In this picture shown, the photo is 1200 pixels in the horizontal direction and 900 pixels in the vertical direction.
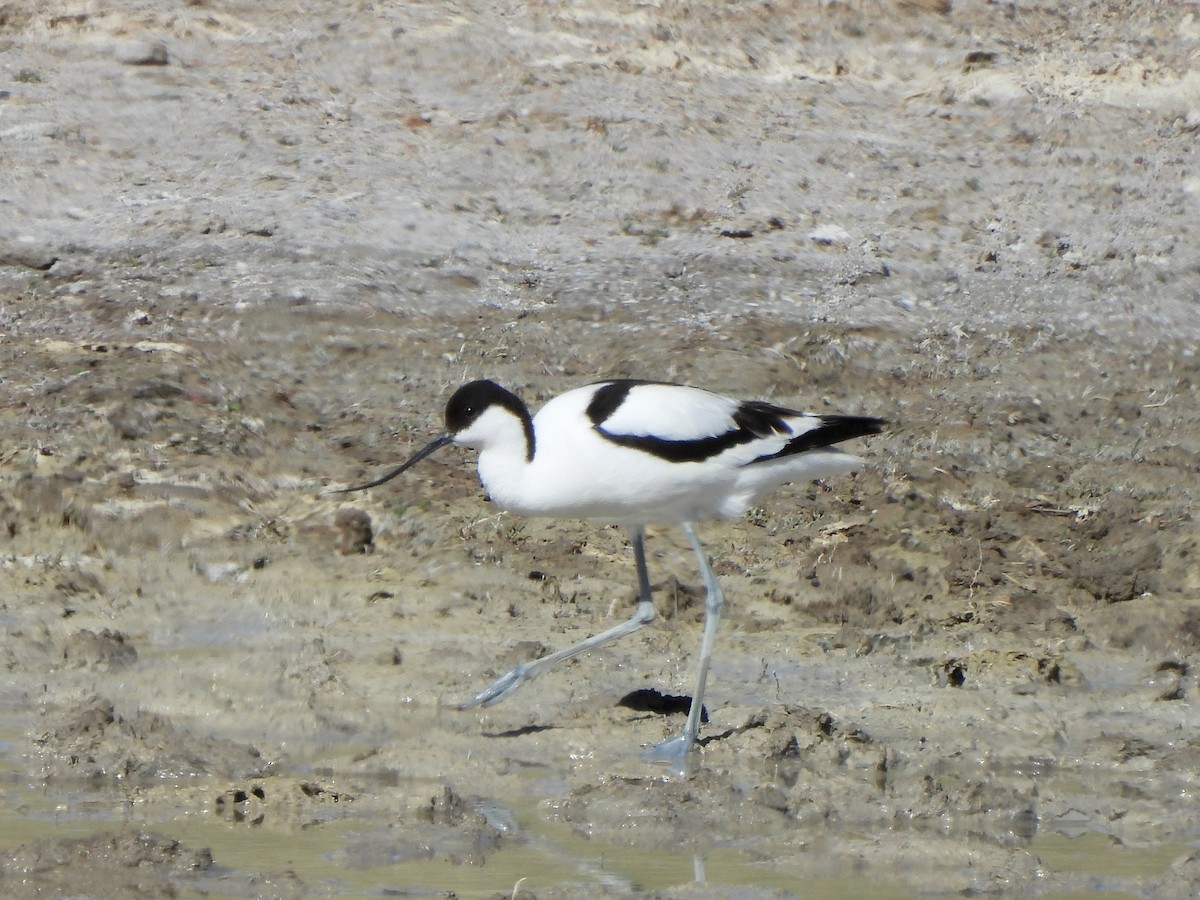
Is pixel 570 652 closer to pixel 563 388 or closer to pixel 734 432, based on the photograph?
pixel 734 432

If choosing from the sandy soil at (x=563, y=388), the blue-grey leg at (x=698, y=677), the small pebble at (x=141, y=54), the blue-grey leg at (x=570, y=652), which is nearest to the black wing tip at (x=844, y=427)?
the blue-grey leg at (x=698, y=677)

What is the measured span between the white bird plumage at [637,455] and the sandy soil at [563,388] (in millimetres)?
543

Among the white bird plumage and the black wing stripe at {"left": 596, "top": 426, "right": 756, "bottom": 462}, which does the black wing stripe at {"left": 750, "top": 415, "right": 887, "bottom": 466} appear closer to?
the white bird plumage

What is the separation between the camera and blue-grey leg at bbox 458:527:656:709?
5918mm

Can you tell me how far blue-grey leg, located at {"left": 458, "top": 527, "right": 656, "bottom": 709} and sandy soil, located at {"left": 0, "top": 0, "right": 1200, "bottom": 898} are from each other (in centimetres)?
12

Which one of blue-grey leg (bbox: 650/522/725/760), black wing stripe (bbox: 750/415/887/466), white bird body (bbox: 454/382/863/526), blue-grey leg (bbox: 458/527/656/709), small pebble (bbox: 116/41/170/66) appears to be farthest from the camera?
small pebble (bbox: 116/41/170/66)

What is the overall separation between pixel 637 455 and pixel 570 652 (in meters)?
0.70

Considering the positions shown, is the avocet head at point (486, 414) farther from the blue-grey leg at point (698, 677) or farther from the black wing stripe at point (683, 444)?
the blue-grey leg at point (698, 677)

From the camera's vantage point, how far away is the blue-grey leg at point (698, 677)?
5500 mm

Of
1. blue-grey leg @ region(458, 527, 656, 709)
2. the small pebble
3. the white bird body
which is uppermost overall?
the small pebble

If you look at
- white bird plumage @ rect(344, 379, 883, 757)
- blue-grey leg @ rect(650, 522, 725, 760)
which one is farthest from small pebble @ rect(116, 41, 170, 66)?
blue-grey leg @ rect(650, 522, 725, 760)

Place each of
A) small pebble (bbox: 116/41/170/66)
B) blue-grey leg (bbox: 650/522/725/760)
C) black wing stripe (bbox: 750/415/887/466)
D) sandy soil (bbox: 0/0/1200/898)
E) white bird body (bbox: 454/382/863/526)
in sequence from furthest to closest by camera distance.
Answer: small pebble (bbox: 116/41/170/66) < black wing stripe (bbox: 750/415/887/466) < white bird body (bbox: 454/382/863/526) < blue-grey leg (bbox: 650/522/725/760) < sandy soil (bbox: 0/0/1200/898)

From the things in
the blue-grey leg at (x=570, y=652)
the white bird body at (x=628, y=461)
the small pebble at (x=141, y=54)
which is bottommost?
the blue-grey leg at (x=570, y=652)

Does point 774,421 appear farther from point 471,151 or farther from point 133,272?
point 471,151
